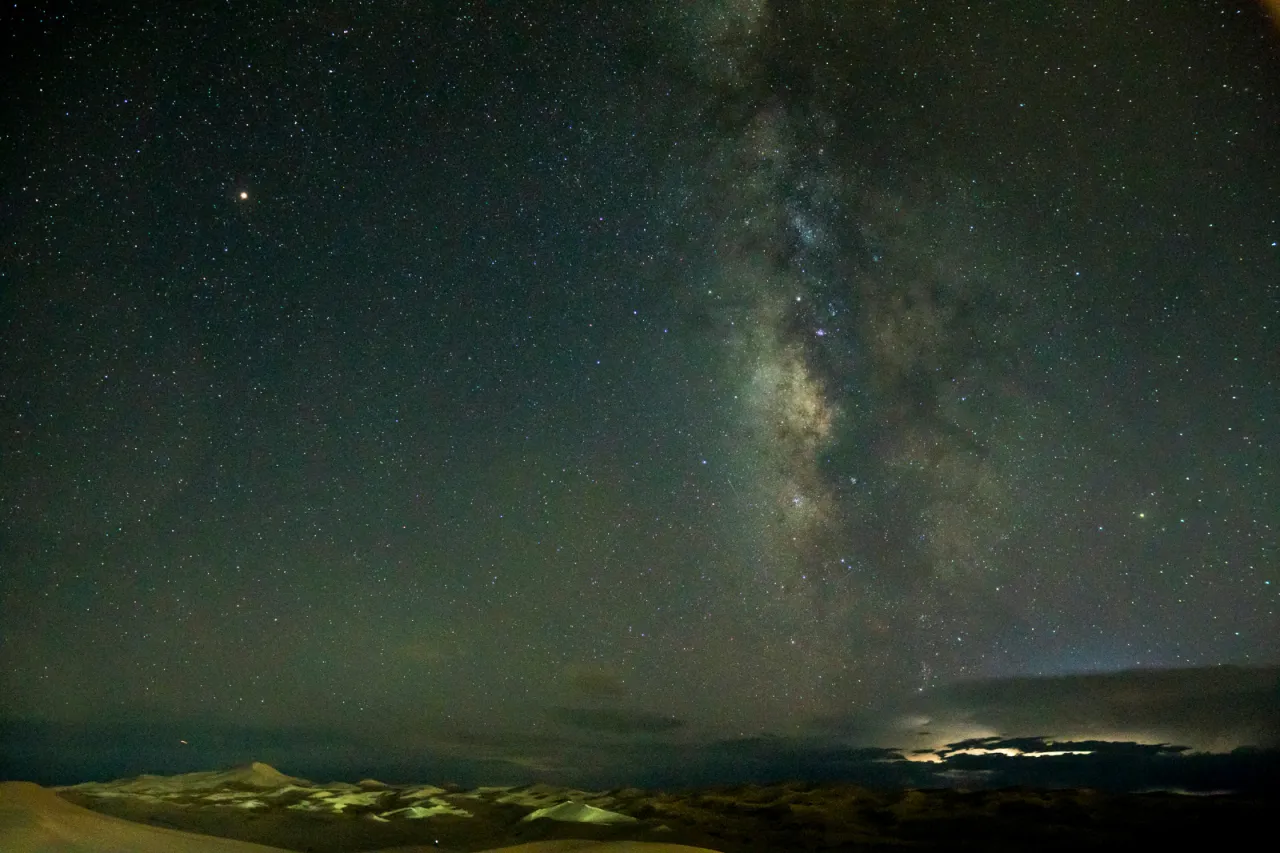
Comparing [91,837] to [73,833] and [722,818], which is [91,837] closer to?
[73,833]

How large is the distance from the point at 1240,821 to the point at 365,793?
84.9 feet

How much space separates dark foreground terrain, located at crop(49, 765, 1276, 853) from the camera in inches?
752

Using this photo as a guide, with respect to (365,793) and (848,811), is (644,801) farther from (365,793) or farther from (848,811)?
(365,793)

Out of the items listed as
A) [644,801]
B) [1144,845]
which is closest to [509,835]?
[644,801]

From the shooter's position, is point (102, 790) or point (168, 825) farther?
point (102, 790)

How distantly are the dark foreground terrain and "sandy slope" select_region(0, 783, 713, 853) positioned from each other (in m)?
1.96

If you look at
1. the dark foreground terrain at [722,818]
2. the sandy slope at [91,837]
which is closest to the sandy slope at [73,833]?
the sandy slope at [91,837]

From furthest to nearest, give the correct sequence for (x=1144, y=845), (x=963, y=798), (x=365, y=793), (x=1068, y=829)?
(x=365, y=793) < (x=963, y=798) < (x=1068, y=829) < (x=1144, y=845)

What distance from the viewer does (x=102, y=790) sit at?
2775 centimetres

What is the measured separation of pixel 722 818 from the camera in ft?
73.7

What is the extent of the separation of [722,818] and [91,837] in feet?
49.4

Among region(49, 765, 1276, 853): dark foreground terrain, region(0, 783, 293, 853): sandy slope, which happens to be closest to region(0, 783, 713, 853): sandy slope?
region(0, 783, 293, 853): sandy slope

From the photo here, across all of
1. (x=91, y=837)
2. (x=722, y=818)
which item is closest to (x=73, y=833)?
(x=91, y=837)

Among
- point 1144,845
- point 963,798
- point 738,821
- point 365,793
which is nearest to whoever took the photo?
point 1144,845
